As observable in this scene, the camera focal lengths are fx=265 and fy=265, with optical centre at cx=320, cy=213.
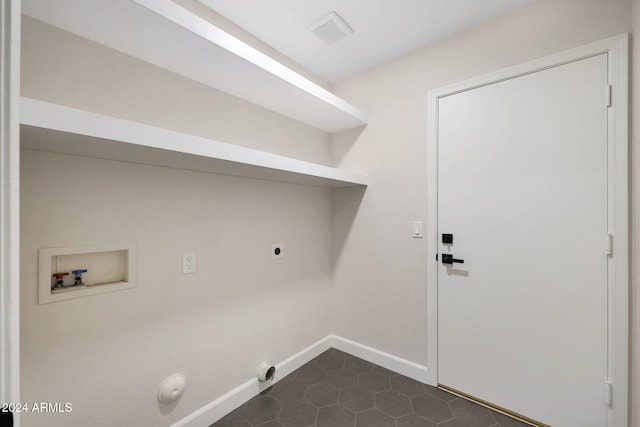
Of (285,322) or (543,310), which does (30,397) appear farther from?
(543,310)

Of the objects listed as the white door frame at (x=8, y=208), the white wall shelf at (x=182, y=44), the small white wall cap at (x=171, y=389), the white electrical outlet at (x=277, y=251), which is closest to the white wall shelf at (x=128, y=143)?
the white door frame at (x=8, y=208)

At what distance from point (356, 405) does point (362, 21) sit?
99.5 inches

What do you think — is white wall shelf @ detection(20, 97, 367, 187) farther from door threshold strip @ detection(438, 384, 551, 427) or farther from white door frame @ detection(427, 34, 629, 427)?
door threshold strip @ detection(438, 384, 551, 427)

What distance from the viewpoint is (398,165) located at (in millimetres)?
2121

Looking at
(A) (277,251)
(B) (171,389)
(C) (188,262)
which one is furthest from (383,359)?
(C) (188,262)

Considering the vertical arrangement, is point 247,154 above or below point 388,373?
above

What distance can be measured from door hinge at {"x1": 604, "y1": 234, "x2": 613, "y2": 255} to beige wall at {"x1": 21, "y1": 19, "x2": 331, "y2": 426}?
1.90 m

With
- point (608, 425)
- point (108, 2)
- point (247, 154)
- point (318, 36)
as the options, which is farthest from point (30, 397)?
point (608, 425)

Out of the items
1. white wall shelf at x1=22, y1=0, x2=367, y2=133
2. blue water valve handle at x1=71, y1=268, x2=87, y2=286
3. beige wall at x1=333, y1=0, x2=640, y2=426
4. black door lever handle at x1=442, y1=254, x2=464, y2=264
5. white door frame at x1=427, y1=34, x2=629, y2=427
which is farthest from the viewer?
black door lever handle at x1=442, y1=254, x2=464, y2=264

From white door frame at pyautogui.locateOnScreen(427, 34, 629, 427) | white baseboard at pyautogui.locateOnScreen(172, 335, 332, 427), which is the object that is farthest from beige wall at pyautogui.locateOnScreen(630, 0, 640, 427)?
white baseboard at pyautogui.locateOnScreen(172, 335, 332, 427)

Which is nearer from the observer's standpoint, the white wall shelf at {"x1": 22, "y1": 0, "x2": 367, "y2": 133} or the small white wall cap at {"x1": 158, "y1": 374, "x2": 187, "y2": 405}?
the white wall shelf at {"x1": 22, "y1": 0, "x2": 367, "y2": 133}

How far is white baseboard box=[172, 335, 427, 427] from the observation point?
1.56 meters

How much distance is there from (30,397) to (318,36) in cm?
242

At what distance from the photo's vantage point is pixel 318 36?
1.86 m
